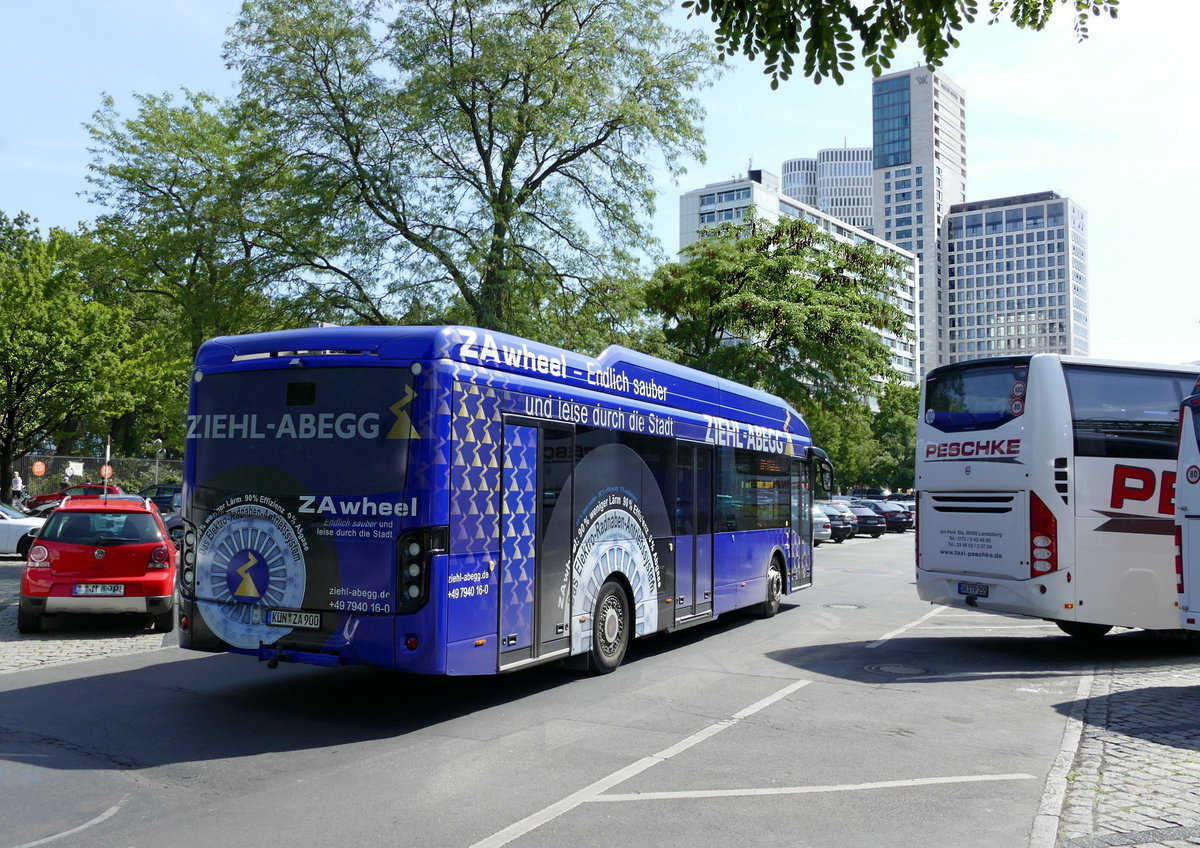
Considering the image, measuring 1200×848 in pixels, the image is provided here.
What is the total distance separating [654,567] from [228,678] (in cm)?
438

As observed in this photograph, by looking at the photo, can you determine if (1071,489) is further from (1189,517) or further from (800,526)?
(800,526)

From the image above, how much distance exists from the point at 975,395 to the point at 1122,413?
5.17ft

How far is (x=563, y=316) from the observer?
2166cm

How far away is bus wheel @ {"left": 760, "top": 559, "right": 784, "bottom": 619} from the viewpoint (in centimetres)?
1441

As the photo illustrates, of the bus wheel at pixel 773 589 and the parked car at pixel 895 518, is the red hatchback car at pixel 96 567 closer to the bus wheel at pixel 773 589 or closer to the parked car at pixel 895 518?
the bus wheel at pixel 773 589

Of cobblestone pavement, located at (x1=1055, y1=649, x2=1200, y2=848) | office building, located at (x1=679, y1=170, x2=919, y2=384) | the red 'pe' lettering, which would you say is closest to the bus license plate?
cobblestone pavement, located at (x1=1055, y1=649, x2=1200, y2=848)

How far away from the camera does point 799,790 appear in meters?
5.99

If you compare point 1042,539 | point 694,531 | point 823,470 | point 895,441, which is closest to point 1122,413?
point 1042,539

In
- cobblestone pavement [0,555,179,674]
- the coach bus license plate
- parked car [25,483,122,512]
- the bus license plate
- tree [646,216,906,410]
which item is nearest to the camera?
the bus license plate

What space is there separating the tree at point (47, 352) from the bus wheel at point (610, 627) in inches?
1281

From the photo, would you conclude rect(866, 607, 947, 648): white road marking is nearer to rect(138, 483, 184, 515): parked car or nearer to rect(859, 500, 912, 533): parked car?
rect(138, 483, 184, 515): parked car

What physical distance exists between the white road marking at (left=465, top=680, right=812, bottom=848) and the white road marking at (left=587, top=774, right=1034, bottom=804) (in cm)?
13

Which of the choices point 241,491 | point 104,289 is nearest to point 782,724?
point 241,491

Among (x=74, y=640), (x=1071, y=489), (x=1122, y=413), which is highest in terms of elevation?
(x=1122, y=413)
